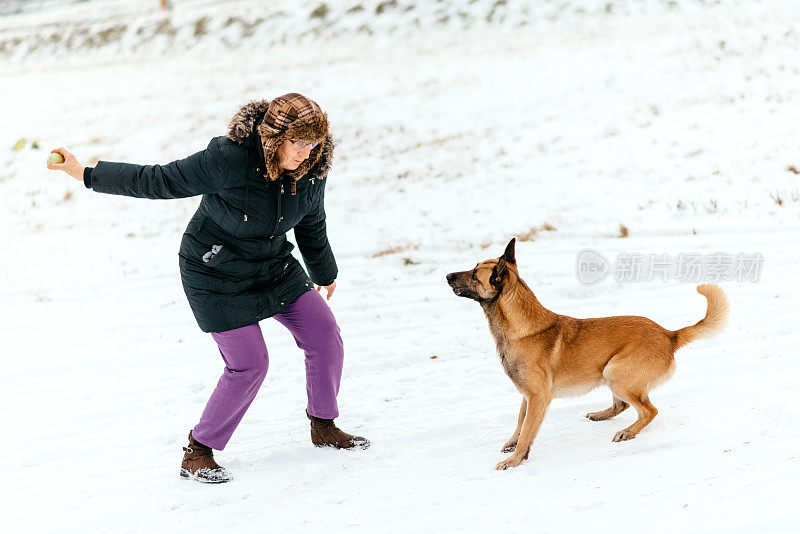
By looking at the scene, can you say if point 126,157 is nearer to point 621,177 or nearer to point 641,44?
point 621,177

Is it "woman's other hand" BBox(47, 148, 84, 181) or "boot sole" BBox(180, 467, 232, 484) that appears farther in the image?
"boot sole" BBox(180, 467, 232, 484)

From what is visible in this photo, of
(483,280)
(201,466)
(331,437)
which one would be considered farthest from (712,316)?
(201,466)

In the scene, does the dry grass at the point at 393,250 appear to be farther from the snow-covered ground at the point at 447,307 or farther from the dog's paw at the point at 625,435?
the dog's paw at the point at 625,435

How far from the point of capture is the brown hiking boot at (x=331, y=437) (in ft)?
14.2

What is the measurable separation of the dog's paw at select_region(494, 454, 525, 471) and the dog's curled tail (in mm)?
1224

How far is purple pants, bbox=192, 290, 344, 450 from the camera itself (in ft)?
12.7

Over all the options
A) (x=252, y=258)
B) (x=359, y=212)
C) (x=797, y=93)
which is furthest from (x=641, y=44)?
(x=252, y=258)

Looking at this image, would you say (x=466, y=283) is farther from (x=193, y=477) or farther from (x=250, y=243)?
(x=193, y=477)

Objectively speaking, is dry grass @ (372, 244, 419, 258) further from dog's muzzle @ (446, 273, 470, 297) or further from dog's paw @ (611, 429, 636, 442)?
dog's paw @ (611, 429, 636, 442)

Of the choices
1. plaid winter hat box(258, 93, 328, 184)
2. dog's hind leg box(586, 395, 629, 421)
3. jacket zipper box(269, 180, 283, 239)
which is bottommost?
dog's hind leg box(586, 395, 629, 421)

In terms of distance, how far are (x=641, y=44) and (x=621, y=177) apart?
9870 millimetres

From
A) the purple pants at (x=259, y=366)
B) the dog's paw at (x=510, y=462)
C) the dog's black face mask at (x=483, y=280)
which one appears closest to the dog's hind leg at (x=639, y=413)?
the dog's paw at (x=510, y=462)

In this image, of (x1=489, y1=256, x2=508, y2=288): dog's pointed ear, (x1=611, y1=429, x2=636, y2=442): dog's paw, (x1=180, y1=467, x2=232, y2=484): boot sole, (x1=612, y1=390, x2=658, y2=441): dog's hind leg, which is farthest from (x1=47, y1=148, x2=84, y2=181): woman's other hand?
(x1=611, y1=429, x2=636, y2=442): dog's paw

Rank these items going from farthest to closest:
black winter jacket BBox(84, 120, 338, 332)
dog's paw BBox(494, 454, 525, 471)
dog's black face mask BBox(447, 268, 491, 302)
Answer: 1. dog's black face mask BBox(447, 268, 491, 302)
2. dog's paw BBox(494, 454, 525, 471)
3. black winter jacket BBox(84, 120, 338, 332)
